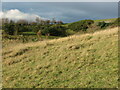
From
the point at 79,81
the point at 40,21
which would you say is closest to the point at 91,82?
the point at 79,81

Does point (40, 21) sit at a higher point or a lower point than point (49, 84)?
higher

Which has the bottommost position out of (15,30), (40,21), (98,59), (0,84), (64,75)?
(0,84)

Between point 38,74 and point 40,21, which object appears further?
point 40,21

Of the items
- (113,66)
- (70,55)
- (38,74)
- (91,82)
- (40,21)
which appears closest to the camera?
(91,82)

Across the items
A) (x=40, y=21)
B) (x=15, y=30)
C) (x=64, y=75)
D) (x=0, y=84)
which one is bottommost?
(x=0, y=84)

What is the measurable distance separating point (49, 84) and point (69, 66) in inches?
64.8

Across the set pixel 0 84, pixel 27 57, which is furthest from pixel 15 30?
pixel 0 84

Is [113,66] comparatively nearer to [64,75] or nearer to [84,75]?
[84,75]

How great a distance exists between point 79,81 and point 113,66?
5.54ft

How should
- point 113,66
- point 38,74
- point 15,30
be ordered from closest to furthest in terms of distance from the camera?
1. point 113,66
2. point 38,74
3. point 15,30

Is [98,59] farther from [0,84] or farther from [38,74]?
[0,84]

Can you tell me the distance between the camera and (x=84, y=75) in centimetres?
575

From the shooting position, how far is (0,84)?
20.6ft

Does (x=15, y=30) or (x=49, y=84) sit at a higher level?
(x=15, y=30)
